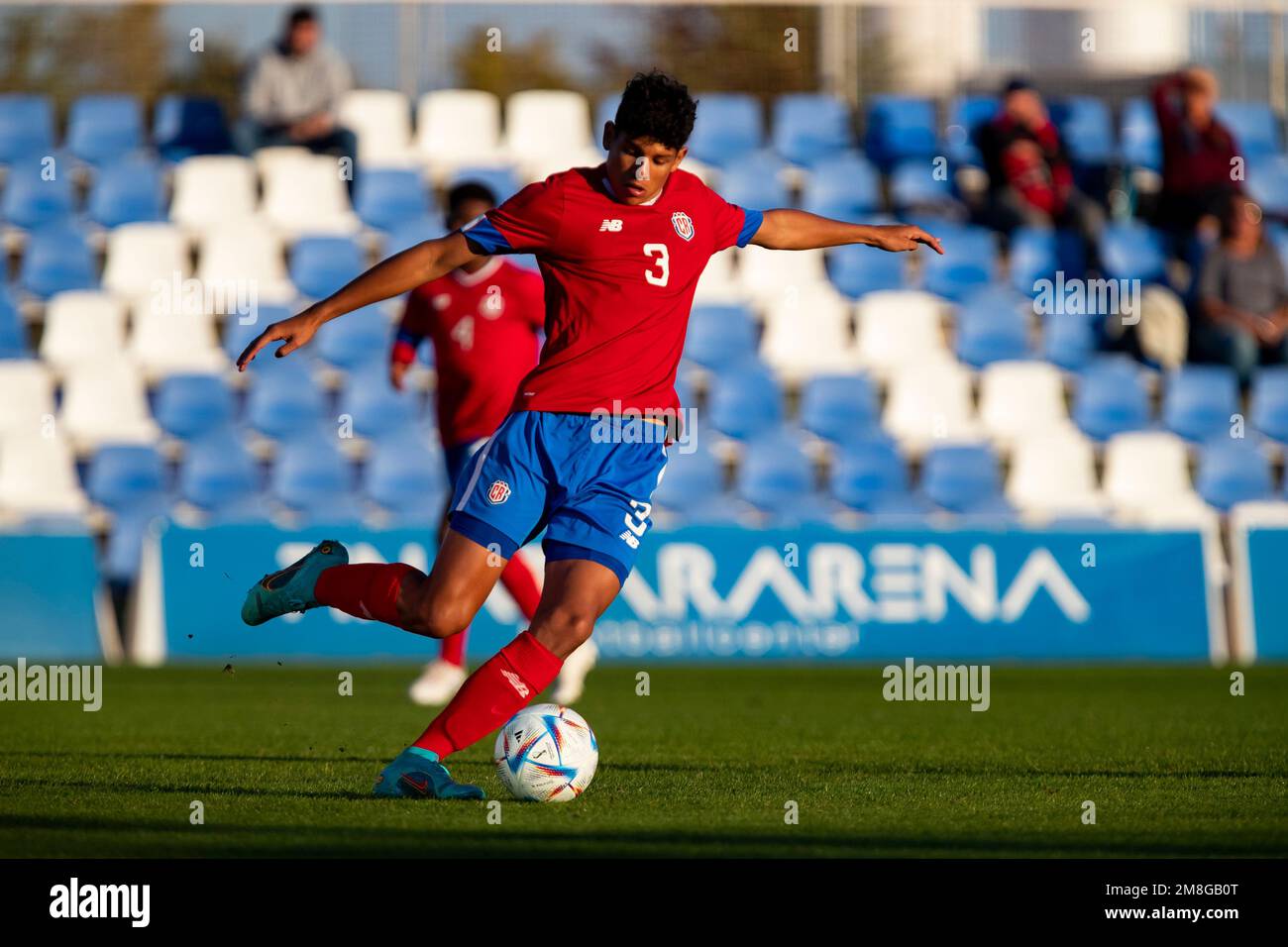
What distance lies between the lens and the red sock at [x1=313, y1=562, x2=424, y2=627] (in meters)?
6.72

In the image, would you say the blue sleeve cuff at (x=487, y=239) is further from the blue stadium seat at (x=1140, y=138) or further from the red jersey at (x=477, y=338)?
the blue stadium seat at (x=1140, y=138)

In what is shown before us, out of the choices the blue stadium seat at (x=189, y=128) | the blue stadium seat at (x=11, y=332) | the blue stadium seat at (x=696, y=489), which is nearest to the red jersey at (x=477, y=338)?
the blue stadium seat at (x=696, y=489)

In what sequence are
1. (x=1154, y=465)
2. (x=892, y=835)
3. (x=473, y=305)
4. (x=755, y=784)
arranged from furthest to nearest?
(x=1154, y=465), (x=473, y=305), (x=755, y=784), (x=892, y=835)

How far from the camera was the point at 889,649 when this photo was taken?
46.9ft

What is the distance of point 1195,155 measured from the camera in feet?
59.2

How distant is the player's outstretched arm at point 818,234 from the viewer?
7094 mm

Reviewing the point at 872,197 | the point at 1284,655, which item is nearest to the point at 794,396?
the point at 872,197

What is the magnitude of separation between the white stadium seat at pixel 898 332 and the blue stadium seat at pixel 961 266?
589 mm

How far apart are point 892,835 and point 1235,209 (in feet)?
42.5

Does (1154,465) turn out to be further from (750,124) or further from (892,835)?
(892,835)

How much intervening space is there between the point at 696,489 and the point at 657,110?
977 centimetres

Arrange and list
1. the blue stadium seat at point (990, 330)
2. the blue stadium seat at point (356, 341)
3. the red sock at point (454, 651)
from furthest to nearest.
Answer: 1. the blue stadium seat at point (990, 330)
2. the blue stadium seat at point (356, 341)
3. the red sock at point (454, 651)

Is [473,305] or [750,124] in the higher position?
[750,124]
